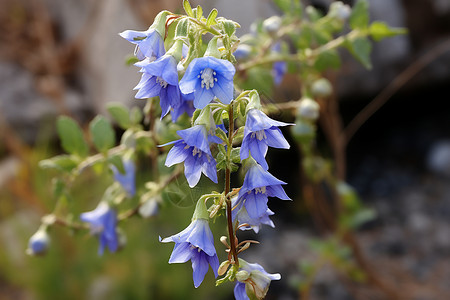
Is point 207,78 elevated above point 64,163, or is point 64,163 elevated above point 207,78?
point 207,78

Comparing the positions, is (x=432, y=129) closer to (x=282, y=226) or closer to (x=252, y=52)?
(x=282, y=226)

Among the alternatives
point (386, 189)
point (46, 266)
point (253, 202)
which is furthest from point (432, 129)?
point (253, 202)

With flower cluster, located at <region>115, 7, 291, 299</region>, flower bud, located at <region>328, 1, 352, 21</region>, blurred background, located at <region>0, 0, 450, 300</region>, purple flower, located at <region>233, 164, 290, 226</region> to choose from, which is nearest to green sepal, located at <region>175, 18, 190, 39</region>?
flower cluster, located at <region>115, 7, 291, 299</region>

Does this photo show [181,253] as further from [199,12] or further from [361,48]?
[361,48]

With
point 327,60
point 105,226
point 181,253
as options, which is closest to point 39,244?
point 105,226

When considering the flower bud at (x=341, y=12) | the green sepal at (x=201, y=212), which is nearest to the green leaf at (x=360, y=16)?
the flower bud at (x=341, y=12)

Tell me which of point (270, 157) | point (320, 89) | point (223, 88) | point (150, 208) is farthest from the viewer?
point (270, 157)
